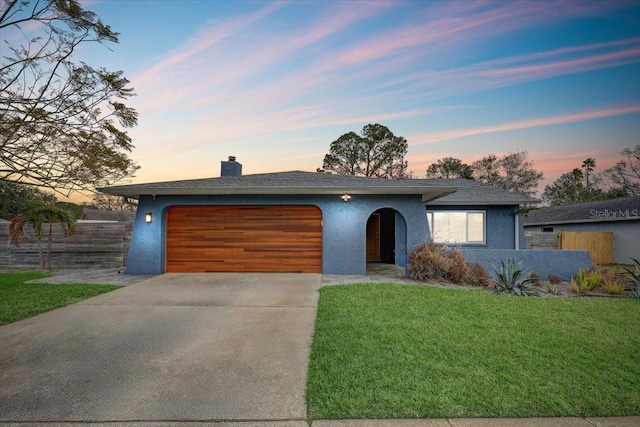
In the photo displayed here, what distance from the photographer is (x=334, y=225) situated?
8.95 meters

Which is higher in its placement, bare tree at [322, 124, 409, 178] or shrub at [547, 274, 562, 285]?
bare tree at [322, 124, 409, 178]

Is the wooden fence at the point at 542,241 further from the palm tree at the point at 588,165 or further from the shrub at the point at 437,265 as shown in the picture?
the palm tree at the point at 588,165

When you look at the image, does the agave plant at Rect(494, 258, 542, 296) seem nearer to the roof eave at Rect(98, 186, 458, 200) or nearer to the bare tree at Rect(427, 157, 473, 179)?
the roof eave at Rect(98, 186, 458, 200)

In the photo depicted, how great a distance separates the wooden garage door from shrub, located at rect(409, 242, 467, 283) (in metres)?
2.90

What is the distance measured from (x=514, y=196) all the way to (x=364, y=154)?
612 inches

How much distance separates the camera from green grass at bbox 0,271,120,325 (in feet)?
17.0

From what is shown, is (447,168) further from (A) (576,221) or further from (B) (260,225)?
(B) (260,225)

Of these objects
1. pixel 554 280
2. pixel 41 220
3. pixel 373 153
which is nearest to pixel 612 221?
pixel 554 280

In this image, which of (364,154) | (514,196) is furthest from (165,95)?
(364,154)

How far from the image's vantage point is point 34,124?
428 cm

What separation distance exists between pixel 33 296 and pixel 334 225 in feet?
23.6

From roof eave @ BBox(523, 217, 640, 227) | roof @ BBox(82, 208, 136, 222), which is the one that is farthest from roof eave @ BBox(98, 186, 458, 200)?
roof @ BBox(82, 208, 136, 222)

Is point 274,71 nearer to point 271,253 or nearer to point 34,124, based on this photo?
point 271,253

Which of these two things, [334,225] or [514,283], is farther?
[334,225]
